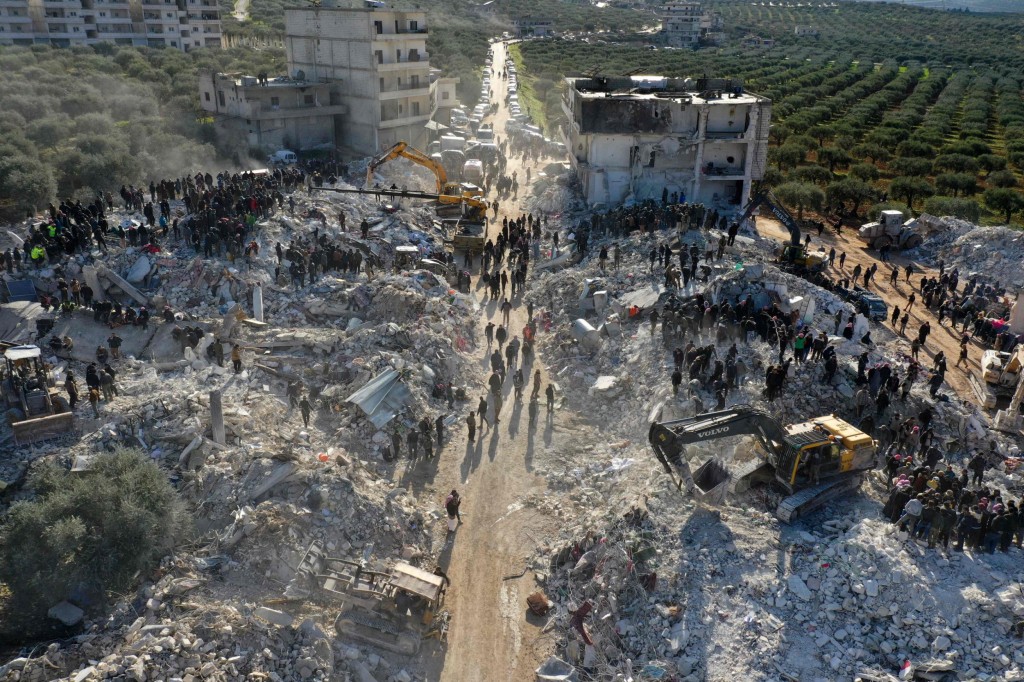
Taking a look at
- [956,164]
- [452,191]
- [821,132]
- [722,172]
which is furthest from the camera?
[821,132]

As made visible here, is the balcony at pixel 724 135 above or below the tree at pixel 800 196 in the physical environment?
above

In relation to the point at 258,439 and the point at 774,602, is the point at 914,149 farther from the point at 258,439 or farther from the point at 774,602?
the point at 258,439

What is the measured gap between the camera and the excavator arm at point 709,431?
14.5 meters

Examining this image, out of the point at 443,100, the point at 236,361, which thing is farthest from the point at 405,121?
the point at 236,361

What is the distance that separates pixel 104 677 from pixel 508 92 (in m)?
61.4

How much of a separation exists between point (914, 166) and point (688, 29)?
9080cm

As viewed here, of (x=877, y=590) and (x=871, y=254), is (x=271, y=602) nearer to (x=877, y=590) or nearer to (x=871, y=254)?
(x=877, y=590)

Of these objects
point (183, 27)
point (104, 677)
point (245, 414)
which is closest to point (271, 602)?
point (104, 677)

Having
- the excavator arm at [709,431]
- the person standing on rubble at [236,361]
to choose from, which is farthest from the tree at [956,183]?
the person standing on rubble at [236,361]

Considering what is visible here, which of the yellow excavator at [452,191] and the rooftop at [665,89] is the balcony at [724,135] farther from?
the yellow excavator at [452,191]

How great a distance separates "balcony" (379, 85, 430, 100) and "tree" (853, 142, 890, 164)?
98.7ft

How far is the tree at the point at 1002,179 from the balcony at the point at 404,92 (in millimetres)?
34356

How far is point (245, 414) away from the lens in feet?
56.1

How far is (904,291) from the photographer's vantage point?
96.9ft
